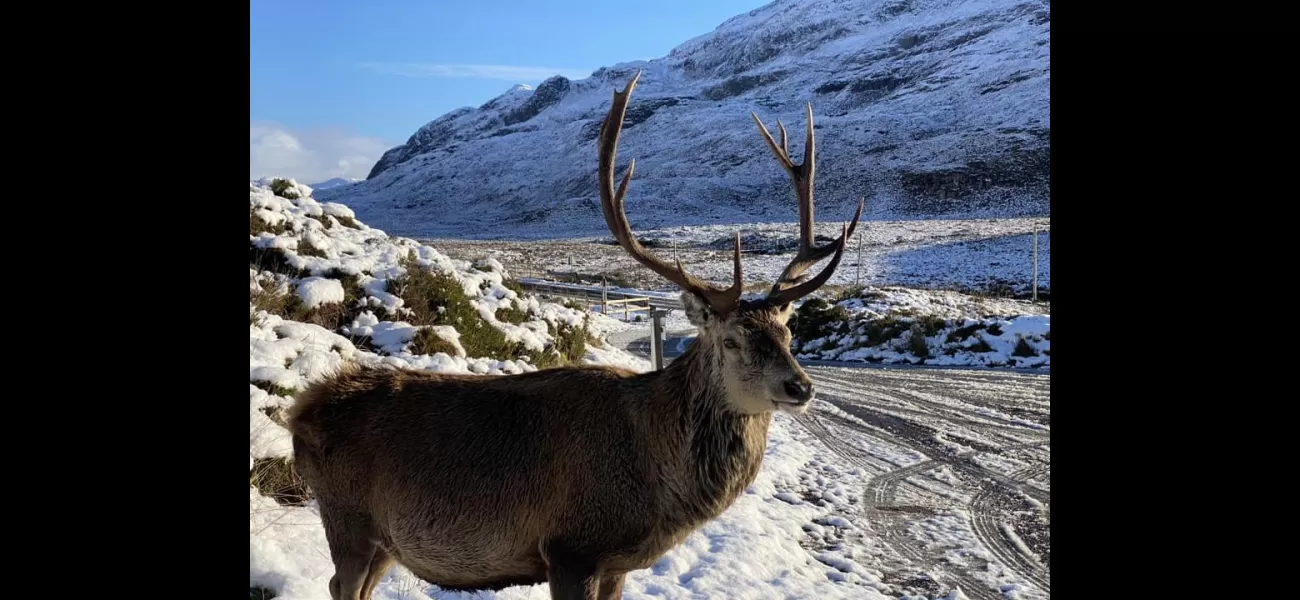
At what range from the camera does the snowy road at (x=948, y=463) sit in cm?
604

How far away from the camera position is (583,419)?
3.79 meters

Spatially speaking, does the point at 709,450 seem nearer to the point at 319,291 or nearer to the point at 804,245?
the point at 804,245

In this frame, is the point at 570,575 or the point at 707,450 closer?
the point at 570,575

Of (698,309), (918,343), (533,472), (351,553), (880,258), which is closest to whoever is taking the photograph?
(533,472)

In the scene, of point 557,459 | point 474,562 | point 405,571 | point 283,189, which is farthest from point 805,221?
→ point 283,189

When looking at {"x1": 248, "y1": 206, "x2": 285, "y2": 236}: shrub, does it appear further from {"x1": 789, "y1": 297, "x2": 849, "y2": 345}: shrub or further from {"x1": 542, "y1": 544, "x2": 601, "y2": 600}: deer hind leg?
{"x1": 789, "y1": 297, "x2": 849, "y2": 345}: shrub

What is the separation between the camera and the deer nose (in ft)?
11.3

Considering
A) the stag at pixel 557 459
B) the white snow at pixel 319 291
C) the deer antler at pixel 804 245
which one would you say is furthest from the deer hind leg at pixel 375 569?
the white snow at pixel 319 291

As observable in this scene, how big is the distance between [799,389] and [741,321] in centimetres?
45

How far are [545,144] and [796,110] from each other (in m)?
45.1

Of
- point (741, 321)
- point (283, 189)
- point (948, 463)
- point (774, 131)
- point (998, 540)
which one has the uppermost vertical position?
point (774, 131)

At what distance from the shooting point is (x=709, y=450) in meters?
3.68
